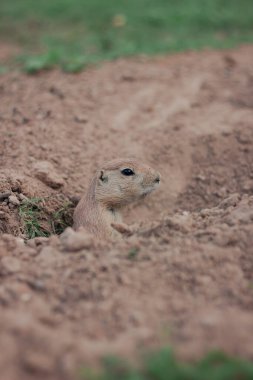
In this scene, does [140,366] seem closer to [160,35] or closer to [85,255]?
[85,255]

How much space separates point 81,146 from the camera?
6.36 m

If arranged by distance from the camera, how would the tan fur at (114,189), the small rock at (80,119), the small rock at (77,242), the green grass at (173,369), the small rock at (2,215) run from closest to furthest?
1. the green grass at (173,369)
2. the small rock at (77,242)
3. the small rock at (2,215)
4. the tan fur at (114,189)
5. the small rock at (80,119)

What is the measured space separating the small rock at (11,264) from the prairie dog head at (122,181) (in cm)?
163

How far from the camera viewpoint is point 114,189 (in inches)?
215

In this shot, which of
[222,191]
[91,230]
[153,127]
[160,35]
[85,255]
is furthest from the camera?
[160,35]

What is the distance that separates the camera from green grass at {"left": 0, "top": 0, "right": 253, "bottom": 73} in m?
9.10

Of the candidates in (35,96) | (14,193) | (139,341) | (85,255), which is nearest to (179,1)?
(35,96)

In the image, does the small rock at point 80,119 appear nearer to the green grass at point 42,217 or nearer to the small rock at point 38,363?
the green grass at point 42,217

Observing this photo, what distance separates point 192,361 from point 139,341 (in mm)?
301

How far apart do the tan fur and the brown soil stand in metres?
0.30

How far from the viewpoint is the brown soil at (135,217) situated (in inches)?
122

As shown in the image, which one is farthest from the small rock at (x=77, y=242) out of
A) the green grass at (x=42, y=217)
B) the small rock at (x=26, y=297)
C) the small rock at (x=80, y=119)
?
the small rock at (x=80, y=119)

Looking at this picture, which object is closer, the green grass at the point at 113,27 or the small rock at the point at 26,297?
the small rock at the point at 26,297

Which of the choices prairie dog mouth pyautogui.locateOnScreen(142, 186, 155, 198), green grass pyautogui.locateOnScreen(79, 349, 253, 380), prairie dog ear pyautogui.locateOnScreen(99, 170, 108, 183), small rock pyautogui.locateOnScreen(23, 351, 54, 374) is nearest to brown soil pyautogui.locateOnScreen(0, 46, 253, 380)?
small rock pyautogui.locateOnScreen(23, 351, 54, 374)
